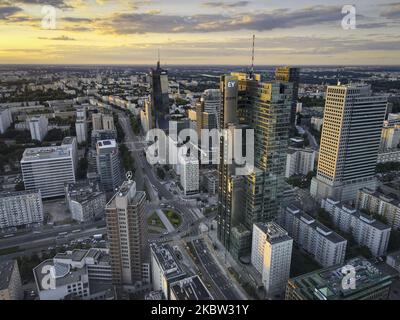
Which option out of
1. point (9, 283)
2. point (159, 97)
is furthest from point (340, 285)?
point (159, 97)

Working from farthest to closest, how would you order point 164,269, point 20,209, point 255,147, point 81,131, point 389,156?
1. point 81,131
2. point 389,156
3. point 20,209
4. point 255,147
5. point 164,269

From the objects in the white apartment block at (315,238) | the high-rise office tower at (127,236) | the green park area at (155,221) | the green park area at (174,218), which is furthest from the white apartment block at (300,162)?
the high-rise office tower at (127,236)

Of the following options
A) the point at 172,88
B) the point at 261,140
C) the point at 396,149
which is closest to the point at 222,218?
the point at 261,140

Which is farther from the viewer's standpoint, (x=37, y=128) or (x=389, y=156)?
(x=37, y=128)

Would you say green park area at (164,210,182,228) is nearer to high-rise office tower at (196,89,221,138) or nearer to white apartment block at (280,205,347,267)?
white apartment block at (280,205,347,267)

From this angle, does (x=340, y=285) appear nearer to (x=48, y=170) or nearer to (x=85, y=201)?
(x=85, y=201)

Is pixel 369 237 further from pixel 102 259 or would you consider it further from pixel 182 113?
pixel 182 113

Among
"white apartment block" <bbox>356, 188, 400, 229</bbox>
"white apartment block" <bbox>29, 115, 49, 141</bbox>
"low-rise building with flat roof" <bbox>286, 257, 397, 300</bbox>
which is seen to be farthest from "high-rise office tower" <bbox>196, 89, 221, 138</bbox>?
"low-rise building with flat roof" <bbox>286, 257, 397, 300</bbox>
